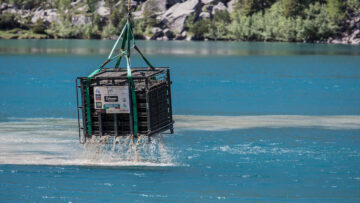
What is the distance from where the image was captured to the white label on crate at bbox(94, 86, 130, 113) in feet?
68.2

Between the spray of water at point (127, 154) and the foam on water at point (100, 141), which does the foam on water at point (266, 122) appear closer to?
the foam on water at point (100, 141)

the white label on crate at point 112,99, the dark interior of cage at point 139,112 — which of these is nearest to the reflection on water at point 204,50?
the dark interior of cage at point 139,112

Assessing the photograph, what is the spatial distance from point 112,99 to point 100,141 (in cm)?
161

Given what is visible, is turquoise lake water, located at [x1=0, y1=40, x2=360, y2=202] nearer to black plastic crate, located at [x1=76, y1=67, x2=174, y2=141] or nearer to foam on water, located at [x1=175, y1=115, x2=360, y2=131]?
foam on water, located at [x1=175, y1=115, x2=360, y2=131]

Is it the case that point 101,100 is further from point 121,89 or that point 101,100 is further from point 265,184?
point 265,184

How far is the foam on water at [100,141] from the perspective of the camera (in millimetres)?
24578

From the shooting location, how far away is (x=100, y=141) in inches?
854

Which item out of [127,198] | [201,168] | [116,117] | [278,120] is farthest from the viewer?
[278,120]

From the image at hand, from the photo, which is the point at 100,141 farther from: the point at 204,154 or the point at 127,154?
the point at 204,154

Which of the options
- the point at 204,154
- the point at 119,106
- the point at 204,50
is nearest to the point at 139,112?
the point at 119,106

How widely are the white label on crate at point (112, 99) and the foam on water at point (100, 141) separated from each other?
1.07m

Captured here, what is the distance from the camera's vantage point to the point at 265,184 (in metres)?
21.4

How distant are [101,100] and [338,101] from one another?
2906 cm

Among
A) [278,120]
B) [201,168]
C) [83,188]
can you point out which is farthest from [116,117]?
[278,120]
